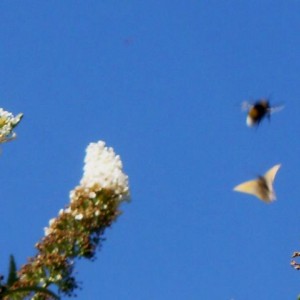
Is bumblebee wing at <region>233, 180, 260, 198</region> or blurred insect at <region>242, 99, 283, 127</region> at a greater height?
blurred insect at <region>242, 99, 283, 127</region>

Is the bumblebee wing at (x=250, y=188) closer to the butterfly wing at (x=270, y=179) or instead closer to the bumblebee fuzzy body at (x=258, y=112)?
the butterfly wing at (x=270, y=179)

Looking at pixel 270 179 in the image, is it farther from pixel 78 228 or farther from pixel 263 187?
pixel 78 228

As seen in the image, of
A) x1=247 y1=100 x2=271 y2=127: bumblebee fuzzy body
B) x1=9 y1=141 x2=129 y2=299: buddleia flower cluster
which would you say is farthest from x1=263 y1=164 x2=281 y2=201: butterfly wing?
x1=247 y1=100 x2=271 y2=127: bumblebee fuzzy body

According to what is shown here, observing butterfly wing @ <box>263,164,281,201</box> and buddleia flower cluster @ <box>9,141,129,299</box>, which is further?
butterfly wing @ <box>263,164,281,201</box>

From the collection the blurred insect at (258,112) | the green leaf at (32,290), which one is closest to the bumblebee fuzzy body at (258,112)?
Answer: the blurred insect at (258,112)

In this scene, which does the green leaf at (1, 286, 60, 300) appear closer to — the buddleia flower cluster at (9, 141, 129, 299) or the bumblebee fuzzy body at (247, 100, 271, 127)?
the buddleia flower cluster at (9, 141, 129, 299)

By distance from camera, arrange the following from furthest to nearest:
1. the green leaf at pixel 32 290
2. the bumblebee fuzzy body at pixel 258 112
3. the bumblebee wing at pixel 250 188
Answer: the bumblebee fuzzy body at pixel 258 112 → the bumblebee wing at pixel 250 188 → the green leaf at pixel 32 290

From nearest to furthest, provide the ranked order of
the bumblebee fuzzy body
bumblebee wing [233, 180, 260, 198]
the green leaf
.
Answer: the green leaf < bumblebee wing [233, 180, 260, 198] < the bumblebee fuzzy body

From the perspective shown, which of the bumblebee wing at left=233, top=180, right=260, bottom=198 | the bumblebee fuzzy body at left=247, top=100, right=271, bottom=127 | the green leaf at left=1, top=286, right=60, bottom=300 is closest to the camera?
the green leaf at left=1, top=286, right=60, bottom=300
